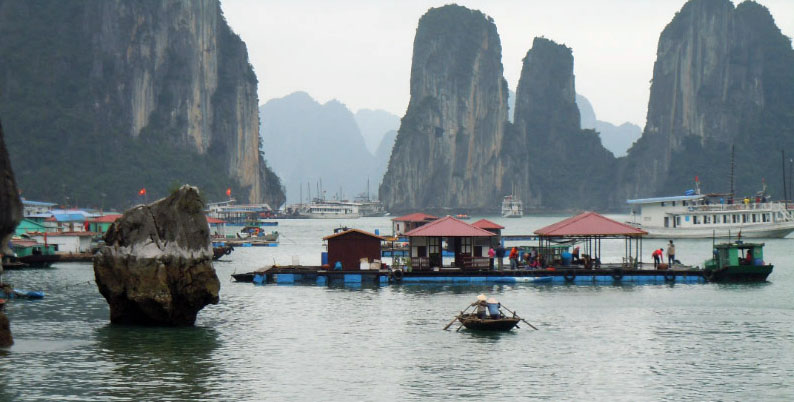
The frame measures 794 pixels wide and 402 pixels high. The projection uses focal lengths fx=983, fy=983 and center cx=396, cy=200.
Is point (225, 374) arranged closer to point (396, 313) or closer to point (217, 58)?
point (396, 313)

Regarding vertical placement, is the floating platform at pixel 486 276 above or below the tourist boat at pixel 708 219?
below

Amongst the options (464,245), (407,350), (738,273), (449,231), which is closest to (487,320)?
(407,350)

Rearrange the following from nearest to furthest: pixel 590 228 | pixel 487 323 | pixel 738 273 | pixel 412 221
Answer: pixel 487 323, pixel 590 228, pixel 738 273, pixel 412 221

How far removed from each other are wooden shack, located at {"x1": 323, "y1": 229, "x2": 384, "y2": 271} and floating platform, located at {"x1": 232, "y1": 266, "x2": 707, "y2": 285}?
0.98 metres

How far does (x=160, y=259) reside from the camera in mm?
34375

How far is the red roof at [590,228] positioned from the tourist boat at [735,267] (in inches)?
193

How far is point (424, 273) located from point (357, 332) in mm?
18016

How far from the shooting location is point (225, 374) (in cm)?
2788

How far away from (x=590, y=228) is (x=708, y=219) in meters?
53.3

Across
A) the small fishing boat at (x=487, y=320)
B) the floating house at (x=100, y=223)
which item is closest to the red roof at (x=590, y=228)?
the small fishing boat at (x=487, y=320)

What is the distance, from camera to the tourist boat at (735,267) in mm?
54750

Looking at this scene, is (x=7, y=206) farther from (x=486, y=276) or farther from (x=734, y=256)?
(x=734, y=256)

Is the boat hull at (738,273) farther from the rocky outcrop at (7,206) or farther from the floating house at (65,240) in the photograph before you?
the floating house at (65,240)

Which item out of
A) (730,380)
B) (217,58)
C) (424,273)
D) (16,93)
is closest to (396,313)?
(424,273)
